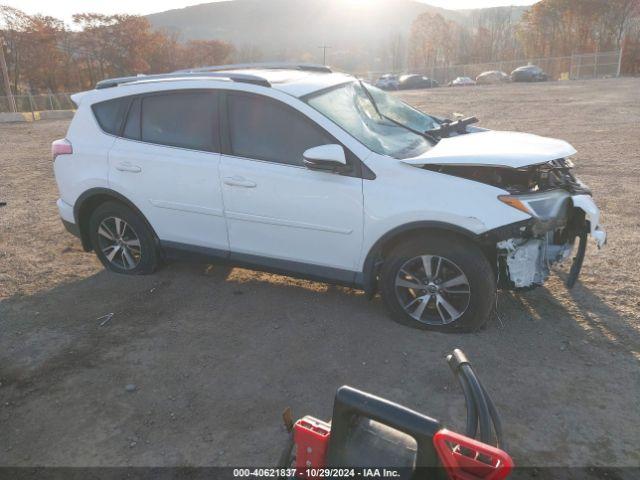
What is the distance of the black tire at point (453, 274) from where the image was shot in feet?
11.9

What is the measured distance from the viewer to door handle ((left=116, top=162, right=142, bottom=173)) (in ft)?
15.2

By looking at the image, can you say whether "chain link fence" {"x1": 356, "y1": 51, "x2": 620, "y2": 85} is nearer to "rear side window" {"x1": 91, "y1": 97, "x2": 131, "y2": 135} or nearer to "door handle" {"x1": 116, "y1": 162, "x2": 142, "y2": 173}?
"rear side window" {"x1": 91, "y1": 97, "x2": 131, "y2": 135}

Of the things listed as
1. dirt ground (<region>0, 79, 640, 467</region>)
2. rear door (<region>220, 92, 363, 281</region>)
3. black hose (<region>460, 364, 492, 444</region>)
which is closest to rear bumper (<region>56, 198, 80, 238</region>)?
dirt ground (<region>0, 79, 640, 467</region>)

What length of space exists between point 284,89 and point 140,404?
8.38ft

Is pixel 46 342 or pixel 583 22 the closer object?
pixel 46 342

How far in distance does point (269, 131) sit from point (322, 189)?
2.26 feet

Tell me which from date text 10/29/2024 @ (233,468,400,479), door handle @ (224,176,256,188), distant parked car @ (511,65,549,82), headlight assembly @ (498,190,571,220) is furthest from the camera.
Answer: distant parked car @ (511,65,549,82)

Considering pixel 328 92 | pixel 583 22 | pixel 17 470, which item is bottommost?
pixel 17 470

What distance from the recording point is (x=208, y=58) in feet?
229

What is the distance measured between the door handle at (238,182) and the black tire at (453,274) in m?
1.24

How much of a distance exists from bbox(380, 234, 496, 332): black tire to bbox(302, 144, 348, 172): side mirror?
29.6 inches

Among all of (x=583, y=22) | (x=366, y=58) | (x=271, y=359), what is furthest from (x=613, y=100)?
(x=366, y=58)

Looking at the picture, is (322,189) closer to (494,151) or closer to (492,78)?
(494,151)

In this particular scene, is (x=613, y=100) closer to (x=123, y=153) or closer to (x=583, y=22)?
(x=123, y=153)
